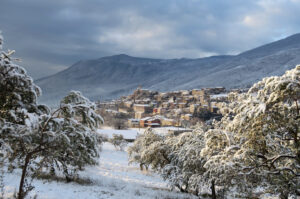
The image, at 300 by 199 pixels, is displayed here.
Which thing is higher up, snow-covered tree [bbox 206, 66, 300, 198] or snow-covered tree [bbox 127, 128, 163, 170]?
snow-covered tree [bbox 206, 66, 300, 198]

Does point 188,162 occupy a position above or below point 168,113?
above

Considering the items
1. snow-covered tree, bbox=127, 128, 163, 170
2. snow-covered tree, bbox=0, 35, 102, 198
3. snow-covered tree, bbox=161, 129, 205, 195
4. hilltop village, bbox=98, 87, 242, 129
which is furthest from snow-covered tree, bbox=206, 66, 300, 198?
hilltop village, bbox=98, 87, 242, 129

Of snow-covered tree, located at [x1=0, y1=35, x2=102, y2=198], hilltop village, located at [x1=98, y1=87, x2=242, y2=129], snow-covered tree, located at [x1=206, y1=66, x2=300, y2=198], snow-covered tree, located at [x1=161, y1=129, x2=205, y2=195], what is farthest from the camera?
hilltop village, located at [x1=98, y1=87, x2=242, y2=129]

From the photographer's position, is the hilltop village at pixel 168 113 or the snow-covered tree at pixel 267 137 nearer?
the snow-covered tree at pixel 267 137

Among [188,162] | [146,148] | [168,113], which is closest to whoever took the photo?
[188,162]

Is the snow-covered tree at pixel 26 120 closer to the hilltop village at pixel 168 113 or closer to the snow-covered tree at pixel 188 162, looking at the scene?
the snow-covered tree at pixel 188 162

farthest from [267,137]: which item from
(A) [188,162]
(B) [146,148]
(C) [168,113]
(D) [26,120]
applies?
(C) [168,113]

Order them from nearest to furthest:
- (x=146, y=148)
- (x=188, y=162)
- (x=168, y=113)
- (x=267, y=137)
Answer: (x=267, y=137)
(x=188, y=162)
(x=146, y=148)
(x=168, y=113)

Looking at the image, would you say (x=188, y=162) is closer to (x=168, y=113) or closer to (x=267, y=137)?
(x=267, y=137)

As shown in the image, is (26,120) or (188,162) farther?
(188,162)

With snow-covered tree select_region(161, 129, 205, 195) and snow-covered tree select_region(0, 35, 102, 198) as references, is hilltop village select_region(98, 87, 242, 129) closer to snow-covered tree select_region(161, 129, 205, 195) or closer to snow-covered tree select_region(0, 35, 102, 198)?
snow-covered tree select_region(161, 129, 205, 195)

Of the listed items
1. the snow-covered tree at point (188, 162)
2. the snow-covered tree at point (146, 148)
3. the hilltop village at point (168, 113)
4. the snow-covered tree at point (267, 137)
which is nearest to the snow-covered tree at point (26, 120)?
the snow-covered tree at point (267, 137)

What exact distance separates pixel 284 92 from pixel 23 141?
8.07 m

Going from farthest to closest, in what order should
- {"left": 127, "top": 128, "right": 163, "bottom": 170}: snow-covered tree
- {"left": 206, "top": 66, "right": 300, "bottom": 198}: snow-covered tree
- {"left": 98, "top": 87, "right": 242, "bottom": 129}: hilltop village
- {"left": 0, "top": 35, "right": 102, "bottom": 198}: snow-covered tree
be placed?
{"left": 98, "top": 87, "right": 242, "bottom": 129}: hilltop village < {"left": 127, "top": 128, "right": 163, "bottom": 170}: snow-covered tree < {"left": 0, "top": 35, "right": 102, "bottom": 198}: snow-covered tree < {"left": 206, "top": 66, "right": 300, "bottom": 198}: snow-covered tree
